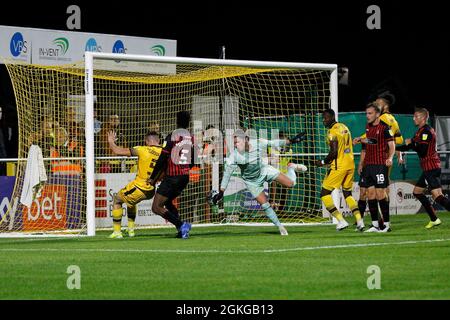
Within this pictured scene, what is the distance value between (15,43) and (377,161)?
936 cm

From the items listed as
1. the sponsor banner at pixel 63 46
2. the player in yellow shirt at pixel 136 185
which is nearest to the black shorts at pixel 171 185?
the player in yellow shirt at pixel 136 185

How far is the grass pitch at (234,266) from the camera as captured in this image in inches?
405

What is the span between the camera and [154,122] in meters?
22.0

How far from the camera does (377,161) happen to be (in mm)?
18266

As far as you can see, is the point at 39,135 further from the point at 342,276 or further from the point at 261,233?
the point at 342,276

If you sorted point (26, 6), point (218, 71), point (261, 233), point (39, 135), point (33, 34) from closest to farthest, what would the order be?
point (261, 233)
point (39, 135)
point (218, 71)
point (33, 34)
point (26, 6)

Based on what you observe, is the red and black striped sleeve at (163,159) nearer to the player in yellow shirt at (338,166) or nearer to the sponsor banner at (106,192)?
the player in yellow shirt at (338,166)

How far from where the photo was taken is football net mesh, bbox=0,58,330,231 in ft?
68.1

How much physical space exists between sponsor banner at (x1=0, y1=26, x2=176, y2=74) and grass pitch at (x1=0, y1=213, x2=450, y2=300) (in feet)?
21.2

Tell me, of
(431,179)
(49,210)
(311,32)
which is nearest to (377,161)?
(431,179)

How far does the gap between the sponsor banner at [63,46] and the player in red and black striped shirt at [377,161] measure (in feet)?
24.2

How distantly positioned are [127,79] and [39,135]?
204 cm

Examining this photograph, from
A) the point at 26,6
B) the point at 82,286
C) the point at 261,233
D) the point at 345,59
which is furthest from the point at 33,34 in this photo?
the point at 82,286

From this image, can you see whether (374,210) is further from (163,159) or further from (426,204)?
(163,159)
